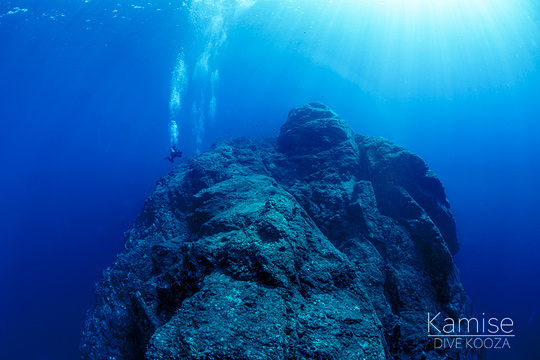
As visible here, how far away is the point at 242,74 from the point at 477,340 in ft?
303

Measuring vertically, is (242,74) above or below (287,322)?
below

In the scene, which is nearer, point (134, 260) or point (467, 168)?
point (134, 260)

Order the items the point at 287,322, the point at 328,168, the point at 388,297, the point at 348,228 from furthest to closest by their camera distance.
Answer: the point at 328,168 < the point at 348,228 < the point at 388,297 < the point at 287,322

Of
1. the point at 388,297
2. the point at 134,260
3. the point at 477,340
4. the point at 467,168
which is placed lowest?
the point at 467,168

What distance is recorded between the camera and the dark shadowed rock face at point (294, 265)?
311 cm

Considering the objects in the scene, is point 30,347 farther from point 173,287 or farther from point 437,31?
point 437,31

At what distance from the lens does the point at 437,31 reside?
48.6 metres

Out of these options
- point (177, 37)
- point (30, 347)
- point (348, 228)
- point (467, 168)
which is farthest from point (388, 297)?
point (467, 168)

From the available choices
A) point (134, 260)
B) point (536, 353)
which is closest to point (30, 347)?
point (134, 260)

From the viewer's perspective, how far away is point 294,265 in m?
4.13

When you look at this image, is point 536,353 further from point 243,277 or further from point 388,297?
point 243,277

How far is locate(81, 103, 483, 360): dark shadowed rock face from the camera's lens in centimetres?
311

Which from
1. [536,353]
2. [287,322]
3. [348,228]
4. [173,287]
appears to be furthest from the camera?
[536,353]

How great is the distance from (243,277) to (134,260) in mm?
5288
